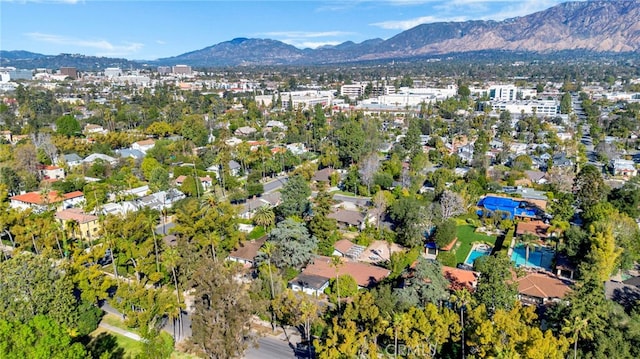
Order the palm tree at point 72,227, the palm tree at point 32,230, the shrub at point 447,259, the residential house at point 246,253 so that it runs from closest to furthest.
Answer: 1. the shrub at point 447,259
2. the palm tree at point 32,230
3. the residential house at point 246,253
4. the palm tree at point 72,227

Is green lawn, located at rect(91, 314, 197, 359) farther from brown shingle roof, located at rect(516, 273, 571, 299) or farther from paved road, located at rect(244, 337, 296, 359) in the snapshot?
brown shingle roof, located at rect(516, 273, 571, 299)

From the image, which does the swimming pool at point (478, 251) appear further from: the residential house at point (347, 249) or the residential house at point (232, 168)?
the residential house at point (232, 168)

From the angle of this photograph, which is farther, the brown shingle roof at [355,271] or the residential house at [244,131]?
the residential house at [244,131]

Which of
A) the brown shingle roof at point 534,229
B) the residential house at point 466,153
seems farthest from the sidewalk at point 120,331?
the residential house at point 466,153

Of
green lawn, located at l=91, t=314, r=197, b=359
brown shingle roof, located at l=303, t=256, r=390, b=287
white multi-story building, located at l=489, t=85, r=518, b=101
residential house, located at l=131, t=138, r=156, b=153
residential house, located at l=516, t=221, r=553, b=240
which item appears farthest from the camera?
white multi-story building, located at l=489, t=85, r=518, b=101

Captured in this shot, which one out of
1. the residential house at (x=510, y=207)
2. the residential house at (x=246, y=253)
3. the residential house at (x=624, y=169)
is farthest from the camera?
the residential house at (x=624, y=169)

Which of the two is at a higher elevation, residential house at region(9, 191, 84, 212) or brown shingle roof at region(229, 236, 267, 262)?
residential house at region(9, 191, 84, 212)

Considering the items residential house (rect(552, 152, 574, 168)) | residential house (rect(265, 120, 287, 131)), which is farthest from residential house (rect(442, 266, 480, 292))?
residential house (rect(265, 120, 287, 131))
